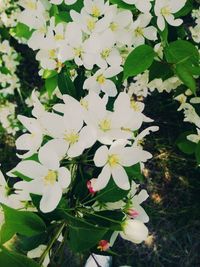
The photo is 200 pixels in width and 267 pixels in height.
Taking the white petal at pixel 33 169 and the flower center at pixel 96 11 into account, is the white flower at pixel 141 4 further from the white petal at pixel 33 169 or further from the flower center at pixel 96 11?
the white petal at pixel 33 169

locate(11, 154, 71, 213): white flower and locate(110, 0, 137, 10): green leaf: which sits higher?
locate(110, 0, 137, 10): green leaf

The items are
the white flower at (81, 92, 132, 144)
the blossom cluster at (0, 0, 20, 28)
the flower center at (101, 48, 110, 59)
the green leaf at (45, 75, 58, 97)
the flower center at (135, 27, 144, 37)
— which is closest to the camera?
the white flower at (81, 92, 132, 144)

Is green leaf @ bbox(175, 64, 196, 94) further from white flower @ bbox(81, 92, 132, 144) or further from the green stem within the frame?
the green stem

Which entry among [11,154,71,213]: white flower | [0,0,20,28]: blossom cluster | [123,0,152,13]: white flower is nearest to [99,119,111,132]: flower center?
[11,154,71,213]: white flower

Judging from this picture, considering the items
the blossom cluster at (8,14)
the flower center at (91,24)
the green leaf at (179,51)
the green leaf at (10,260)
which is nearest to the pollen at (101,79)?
the flower center at (91,24)

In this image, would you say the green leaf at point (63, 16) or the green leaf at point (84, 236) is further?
the green leaf at point (63, 16)

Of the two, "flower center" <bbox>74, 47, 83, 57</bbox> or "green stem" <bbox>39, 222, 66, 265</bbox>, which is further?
"flower center" <bbox>74, 47, 83, 57</bbox>

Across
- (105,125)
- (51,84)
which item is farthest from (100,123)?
(51,84)

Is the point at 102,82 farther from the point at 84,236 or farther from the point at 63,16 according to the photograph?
the point at 84,236
